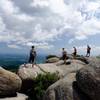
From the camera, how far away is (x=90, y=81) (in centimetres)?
2216

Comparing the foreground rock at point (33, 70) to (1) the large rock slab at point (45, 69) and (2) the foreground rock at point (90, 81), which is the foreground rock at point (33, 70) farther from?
(2) the foreground rock at point (90, 81)

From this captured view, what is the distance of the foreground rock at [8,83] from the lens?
32906mm

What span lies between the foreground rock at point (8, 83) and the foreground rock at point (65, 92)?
30.7 feet

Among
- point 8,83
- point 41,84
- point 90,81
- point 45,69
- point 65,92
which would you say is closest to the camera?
point 90,81

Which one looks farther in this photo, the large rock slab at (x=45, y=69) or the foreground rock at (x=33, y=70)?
the large rock slab at (x=45, y=69)

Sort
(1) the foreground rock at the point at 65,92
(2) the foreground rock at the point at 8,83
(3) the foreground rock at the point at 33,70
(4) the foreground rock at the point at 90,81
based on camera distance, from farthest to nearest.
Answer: (3) the foreground rock at the point at 33,70 < (2) the foreground rock at the point at 8,83 < (1) the foreground rock at the point at 65,92 < (4) the foreground rock at the point at 90,81

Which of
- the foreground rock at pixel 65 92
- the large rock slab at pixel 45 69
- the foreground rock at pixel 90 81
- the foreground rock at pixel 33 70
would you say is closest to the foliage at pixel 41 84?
the foreground rock at pixel 33 70

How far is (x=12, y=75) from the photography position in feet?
→ 110

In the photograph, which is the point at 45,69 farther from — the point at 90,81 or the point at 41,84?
the point at 90,81

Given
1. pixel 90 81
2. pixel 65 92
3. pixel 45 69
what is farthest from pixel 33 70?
pixel 90 81

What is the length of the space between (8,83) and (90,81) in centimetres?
1318

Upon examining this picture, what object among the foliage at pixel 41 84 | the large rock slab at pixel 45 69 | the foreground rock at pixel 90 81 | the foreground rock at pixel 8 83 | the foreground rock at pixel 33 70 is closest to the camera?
the foreground rock at pixel 90 81

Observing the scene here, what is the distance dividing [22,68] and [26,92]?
110 inches

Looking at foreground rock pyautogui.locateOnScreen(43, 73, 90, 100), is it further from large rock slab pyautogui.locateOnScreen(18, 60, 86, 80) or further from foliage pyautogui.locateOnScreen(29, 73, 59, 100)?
large rock slab pyautogui.locateOnScreen(18, 60, 86, 80)
